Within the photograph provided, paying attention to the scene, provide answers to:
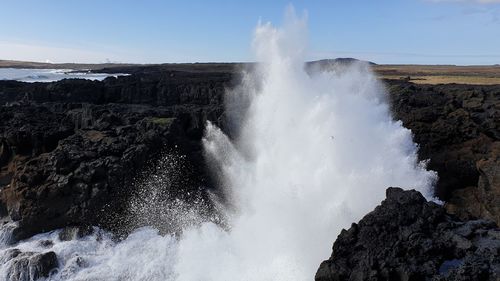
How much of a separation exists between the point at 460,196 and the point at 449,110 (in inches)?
295

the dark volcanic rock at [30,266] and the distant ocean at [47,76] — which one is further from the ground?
the distant ocean at [47,76]

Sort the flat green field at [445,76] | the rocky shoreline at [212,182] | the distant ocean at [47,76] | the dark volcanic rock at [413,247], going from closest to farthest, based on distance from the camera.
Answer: the dark volcanic rock at [413,247], the rocky shoreline at [212,182], the flat green field at [445,76], the distant ocean at [47,76]

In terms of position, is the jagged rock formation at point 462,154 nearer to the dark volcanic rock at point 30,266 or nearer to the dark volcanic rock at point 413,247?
the dark volcanic rock at point 413,247

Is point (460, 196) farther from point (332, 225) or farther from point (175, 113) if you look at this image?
point (175, 113)

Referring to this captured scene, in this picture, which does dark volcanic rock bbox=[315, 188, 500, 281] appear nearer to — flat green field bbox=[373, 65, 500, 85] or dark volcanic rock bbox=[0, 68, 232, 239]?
dark volcanic rock bbox=[0, 68, 232, 239]

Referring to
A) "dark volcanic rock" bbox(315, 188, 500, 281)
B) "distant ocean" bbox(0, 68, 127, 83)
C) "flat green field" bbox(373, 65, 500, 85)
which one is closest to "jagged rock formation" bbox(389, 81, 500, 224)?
"dark volcanic rock" bbox(315, 188, 500, 281)

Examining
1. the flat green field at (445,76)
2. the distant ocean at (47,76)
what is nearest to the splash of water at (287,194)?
the flat green field at (445,76)

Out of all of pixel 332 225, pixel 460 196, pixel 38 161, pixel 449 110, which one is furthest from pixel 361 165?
pixel 38 161

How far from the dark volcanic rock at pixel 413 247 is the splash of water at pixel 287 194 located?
10.5 feet

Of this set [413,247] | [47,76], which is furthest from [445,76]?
[413,247]

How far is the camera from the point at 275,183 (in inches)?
785

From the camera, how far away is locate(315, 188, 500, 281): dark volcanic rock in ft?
31.0

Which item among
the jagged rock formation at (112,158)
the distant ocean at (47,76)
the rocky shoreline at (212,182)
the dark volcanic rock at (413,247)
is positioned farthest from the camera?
the distant ocean at (47,76)

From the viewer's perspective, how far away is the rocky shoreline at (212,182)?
1005 cm
